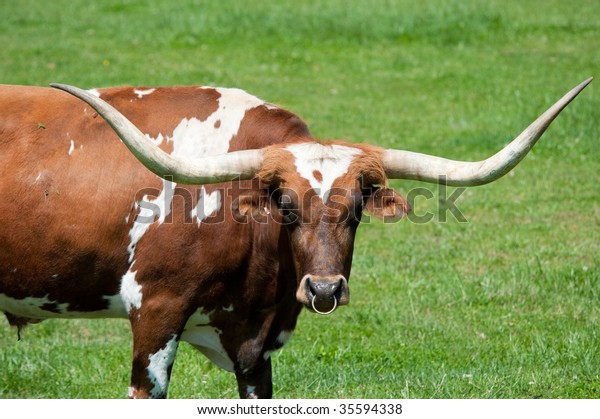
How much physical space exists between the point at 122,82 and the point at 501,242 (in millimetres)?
9101

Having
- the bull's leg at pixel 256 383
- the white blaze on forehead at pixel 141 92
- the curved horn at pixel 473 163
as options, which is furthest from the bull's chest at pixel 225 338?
the white blaze on forehead at pixel 141 92

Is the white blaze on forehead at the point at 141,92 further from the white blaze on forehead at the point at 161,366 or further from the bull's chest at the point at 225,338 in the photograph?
the white blaze on forehead at the point at 161,366

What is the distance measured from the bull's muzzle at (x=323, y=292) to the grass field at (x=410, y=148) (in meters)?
1.55

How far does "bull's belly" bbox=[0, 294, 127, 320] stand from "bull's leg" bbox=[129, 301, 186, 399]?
0.21 meters

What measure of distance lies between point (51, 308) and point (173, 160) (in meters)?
1.48

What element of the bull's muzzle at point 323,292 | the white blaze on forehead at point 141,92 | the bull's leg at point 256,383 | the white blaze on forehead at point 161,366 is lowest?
the bull's leg at point 256,383

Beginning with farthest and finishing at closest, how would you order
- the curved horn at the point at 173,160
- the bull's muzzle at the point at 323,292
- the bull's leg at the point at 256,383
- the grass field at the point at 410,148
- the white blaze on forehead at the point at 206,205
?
the grass field at the point at 410,148, the bull's leg at the point at 256,383, the white blaze on forehead at the point at 206,205, the curved horn at the point at 173,160, the bull's muzzle at the point at 323,292

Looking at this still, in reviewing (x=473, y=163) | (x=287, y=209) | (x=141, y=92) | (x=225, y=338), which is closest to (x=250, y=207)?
(x=287, y=209)

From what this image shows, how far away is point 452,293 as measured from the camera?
30.2 feet

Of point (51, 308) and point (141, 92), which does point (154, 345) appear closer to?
point (51, 308)

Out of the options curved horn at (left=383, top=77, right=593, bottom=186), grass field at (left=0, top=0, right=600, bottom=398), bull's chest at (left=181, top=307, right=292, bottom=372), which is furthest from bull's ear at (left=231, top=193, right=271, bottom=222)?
grass field at (left=0, top=0, right=600, bottom=398)

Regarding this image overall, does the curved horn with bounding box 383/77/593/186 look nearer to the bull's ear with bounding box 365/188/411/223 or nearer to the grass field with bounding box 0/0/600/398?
the bull's ear with bounding box 365/188/411/223

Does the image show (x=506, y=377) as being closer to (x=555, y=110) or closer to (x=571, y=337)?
(x=571, y=337)

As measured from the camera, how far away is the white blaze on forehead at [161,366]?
20.0ft
